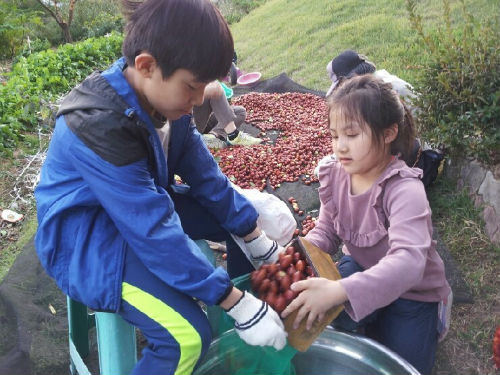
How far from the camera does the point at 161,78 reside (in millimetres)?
1581

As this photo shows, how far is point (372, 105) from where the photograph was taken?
1.88 metres

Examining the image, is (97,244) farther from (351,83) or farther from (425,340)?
(425,340)

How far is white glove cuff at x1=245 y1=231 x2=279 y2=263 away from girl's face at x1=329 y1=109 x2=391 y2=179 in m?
0.43

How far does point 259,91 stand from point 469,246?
347 centimetres

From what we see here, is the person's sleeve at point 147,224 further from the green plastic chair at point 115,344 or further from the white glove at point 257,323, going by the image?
the green plastic chair at point 115,344

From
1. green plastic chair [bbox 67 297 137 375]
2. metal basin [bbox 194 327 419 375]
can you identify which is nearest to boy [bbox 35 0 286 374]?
green plastic chair [bbox 67 297 137 375]

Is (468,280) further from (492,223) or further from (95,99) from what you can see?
(95,99)

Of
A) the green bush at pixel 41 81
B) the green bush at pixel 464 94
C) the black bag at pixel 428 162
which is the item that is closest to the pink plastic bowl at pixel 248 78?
the green bush at pixel 41 81

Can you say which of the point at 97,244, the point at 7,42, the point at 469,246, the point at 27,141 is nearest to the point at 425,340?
the point at 469,246

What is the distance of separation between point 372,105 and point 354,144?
155mm

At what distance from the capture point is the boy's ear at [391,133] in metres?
1.94

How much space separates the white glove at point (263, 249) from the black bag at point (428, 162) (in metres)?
1.39

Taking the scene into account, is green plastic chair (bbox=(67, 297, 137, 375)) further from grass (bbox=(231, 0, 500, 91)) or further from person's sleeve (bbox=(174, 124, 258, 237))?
grass (bbox=(231, 0, 500, 91))

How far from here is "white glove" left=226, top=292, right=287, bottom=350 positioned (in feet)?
5.28
